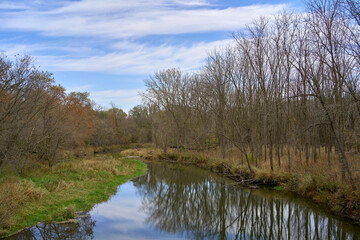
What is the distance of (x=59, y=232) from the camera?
865 centimetres

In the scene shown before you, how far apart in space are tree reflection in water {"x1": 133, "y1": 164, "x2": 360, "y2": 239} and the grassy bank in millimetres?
2665

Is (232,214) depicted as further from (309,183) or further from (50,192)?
(50,192)

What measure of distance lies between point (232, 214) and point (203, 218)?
1.37 metres

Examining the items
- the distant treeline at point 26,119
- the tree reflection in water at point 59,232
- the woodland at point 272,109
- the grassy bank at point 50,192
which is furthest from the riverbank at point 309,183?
the distant treeline at point 26,119

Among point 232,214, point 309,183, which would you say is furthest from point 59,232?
point 309,183

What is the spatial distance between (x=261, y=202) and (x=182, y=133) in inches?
846

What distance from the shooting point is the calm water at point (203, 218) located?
9023 millimetres

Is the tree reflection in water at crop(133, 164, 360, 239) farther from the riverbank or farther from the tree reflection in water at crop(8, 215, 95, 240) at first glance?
the tree reflection in water at crop(8, 215, 95, 240)

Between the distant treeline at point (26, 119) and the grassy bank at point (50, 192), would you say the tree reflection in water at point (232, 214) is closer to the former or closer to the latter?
the grassy bank at point (50, 192)

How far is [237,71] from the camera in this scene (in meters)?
21.5

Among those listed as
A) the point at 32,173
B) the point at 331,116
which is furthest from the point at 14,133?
the point at 331,116

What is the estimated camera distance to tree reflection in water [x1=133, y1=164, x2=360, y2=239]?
367 inches

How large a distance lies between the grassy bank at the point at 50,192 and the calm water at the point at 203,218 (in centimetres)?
53

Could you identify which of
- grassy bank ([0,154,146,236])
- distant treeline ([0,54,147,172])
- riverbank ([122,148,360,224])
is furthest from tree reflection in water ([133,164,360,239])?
distant treeline ([0,54,147,172])
